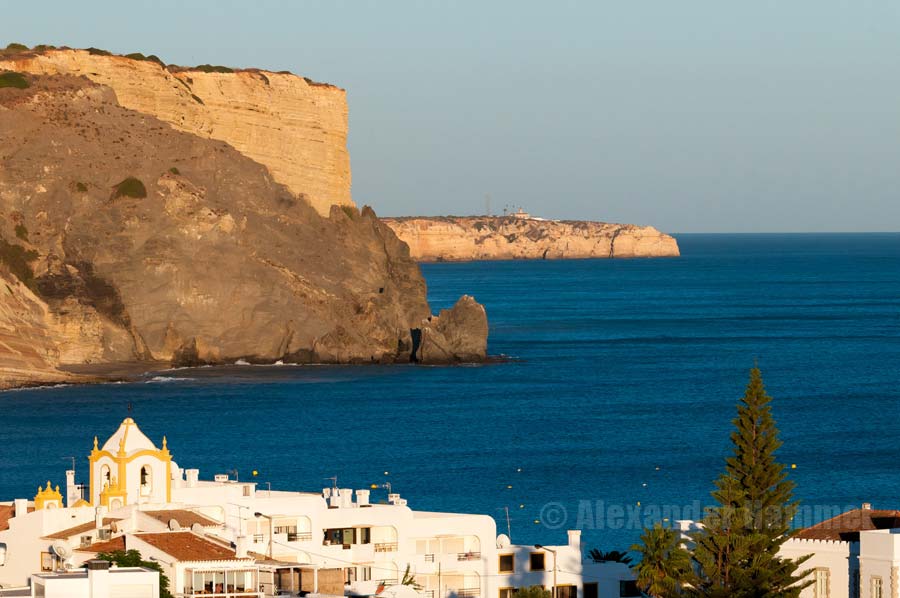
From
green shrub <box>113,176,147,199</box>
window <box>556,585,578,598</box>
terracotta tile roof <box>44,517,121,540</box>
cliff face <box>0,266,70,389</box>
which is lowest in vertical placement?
window <box>556,585,578,598</box>

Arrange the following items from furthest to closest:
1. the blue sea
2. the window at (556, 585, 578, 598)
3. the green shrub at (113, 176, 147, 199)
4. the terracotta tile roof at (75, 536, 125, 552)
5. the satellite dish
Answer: the green shrub at (113, 176, 147, 199), the blue sea, the window at (556, 585, 578, 598), the terracotta tile roof at (75, 536, 125, 552), the satellite dish

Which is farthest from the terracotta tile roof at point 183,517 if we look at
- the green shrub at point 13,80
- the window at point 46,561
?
the green shrub at point 13,80

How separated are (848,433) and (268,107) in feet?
240

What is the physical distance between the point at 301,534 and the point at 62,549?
921cm

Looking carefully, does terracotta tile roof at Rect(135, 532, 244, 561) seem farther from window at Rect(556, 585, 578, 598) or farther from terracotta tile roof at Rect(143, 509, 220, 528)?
window at Rect(556, 585, 578, 598)

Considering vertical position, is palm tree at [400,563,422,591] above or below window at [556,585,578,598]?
above

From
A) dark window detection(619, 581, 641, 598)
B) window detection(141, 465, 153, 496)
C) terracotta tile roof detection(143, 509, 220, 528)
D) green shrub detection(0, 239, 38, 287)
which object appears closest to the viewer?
terracotta tile roof detection(143, 509, 220, 528)

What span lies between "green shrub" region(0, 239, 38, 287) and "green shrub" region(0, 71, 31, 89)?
13.5 m

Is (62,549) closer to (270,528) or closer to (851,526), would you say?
(270,528)

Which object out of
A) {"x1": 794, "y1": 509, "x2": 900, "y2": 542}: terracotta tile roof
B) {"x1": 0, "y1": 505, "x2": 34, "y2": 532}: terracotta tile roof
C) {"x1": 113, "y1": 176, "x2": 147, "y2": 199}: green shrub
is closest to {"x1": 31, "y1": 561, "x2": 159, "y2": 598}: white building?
{"x1": 794, "y1": 509, "x2": 900, "y2": 542}: terracotta tile roof

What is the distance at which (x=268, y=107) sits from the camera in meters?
170

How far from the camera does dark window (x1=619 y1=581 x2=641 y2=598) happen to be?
5150 centimetres

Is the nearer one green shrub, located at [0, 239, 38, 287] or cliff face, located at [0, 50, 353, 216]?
green shrub, located at [0, 239, 38, 287]

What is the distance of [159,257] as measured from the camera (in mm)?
147000
